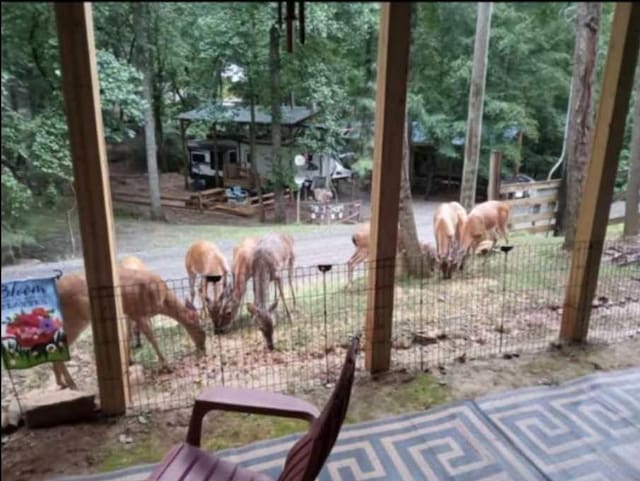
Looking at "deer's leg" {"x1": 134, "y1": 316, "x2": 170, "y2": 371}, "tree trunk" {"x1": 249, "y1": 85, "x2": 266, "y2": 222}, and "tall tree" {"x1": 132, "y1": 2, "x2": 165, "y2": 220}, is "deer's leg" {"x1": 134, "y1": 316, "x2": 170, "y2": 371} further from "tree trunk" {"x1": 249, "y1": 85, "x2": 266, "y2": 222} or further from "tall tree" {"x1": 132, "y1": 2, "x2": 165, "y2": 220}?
"tree trunk" {"x1": 249, "y1": 85, "x2": 266, "y2": 222}

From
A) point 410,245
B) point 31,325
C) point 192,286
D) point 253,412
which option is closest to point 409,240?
point 410,245

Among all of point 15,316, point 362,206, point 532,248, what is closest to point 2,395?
point 15,316

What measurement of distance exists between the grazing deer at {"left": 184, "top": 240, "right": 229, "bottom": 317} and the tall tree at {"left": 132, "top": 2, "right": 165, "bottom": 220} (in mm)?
255

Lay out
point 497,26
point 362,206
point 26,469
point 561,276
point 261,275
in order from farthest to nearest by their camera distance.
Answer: point 561,276 → point 261,275 → point 362,206 → point 26,469 → point 497,26

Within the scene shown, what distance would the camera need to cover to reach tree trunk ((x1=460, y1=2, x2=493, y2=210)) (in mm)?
2240

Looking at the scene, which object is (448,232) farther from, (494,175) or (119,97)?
(119,97)

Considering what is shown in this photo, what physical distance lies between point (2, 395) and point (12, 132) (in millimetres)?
955

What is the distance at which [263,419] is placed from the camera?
2424 mm

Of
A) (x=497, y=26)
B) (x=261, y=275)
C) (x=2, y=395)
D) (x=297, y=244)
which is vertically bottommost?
(x=2, y=395)

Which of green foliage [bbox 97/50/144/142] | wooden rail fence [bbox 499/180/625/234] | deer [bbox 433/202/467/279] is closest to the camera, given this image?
green foliage [bbox 97/50/144/142]

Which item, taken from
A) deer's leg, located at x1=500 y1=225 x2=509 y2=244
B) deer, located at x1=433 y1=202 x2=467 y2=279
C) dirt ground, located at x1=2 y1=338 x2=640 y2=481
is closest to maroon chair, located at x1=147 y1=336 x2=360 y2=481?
dirt ground, located at x1=2 y1=338 x2=640 y2=481

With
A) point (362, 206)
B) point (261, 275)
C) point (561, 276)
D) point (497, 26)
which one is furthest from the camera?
point (561, 276)

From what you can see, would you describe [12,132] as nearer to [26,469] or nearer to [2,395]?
[2,395]

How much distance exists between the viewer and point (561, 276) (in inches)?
119
